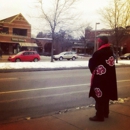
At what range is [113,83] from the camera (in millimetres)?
4762

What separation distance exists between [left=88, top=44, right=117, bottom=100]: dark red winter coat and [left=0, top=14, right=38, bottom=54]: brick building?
45155 millimetres

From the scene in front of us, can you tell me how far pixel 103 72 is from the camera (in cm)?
466

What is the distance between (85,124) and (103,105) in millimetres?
558

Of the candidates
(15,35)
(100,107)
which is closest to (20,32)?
(15,35)

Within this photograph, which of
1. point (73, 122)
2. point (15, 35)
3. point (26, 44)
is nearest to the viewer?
point (73, 122)

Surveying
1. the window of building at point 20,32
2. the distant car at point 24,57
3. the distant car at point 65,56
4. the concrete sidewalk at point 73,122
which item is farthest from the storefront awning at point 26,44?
the concrete sidewalk at point 73,122

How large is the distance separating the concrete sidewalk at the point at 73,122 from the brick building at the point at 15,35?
44.7 metres

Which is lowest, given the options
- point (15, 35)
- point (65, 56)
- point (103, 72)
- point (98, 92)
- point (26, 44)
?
point (98, 92)

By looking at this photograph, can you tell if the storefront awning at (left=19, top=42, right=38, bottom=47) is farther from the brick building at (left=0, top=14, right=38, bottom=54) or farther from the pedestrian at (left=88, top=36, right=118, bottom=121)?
the pedestrian at (left=88, top=36, right=118, bottom=121)

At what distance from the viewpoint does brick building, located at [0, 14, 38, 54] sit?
48734 millimetres

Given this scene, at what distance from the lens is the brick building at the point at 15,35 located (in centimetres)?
4873

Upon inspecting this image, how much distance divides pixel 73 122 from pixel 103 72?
1.14 m

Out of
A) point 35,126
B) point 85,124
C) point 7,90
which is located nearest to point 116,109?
point 85,124

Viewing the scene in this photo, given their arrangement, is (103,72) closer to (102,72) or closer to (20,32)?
(102,72)
